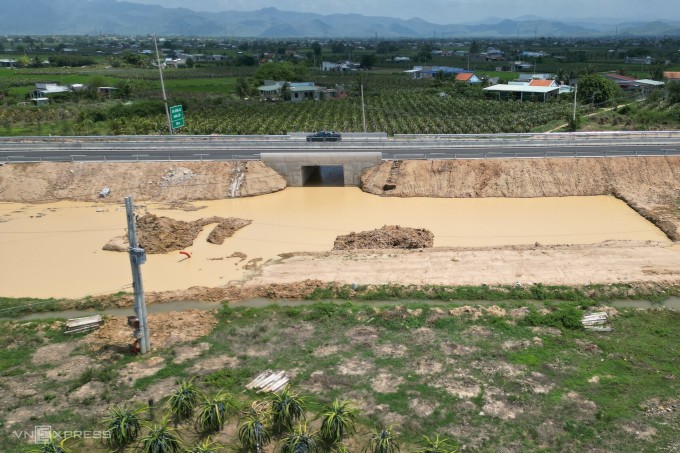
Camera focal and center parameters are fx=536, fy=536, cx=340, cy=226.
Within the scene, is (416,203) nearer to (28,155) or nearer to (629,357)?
(629,357)

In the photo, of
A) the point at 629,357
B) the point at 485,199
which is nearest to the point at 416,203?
the point at 485,199

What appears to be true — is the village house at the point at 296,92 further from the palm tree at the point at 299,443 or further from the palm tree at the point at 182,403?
the palm tree at the point at 299,443

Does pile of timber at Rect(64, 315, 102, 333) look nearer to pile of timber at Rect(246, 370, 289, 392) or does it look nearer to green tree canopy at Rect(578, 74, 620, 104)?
pile of timber at Rect(246, 370, 289, 392)

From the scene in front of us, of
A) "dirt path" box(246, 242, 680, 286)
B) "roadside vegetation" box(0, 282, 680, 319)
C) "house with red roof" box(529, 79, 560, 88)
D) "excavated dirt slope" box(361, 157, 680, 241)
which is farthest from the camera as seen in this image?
"house with red roof" box(529, 79, 560, 88)

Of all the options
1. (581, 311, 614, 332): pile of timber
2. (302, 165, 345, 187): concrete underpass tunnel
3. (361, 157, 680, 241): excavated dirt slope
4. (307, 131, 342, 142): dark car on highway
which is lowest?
(581, 311, 614, 332): pile of timber

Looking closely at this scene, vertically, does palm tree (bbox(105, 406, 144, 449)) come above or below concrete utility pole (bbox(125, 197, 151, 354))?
below

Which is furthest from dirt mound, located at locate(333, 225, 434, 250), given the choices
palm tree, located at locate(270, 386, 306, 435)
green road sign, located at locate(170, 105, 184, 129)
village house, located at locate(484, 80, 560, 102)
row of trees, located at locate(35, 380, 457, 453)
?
village house, located at locate(484, 80, 560, 102)

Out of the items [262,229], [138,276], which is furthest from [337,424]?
[262,229]
